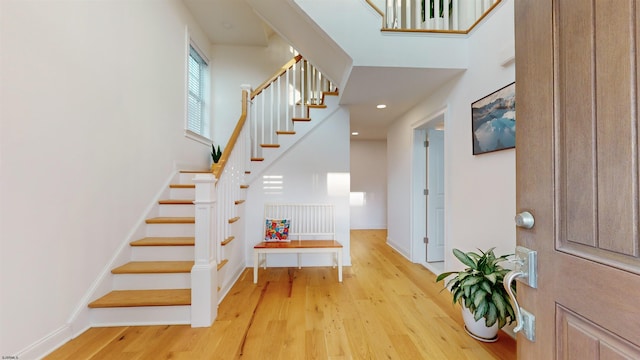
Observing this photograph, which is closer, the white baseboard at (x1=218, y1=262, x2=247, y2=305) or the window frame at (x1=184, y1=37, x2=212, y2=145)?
the white baseboard at (x1=218, y1=262, x2=247, y2=305)

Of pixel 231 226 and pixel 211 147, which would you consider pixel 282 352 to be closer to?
pixel 231 226

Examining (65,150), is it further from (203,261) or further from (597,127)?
(597,127)

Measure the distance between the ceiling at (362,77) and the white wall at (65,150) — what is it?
4.01 feet

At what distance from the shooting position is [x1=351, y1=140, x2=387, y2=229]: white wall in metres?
6.18

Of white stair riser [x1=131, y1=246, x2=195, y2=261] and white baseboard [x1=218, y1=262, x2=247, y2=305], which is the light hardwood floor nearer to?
white baseboard [x1=218, y1=262, x2=247, y2=305]

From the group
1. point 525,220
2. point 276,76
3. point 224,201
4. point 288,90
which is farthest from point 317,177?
point 525,220

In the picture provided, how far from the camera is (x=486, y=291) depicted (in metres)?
1.70

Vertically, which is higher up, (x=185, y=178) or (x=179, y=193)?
(x=185, y=178)

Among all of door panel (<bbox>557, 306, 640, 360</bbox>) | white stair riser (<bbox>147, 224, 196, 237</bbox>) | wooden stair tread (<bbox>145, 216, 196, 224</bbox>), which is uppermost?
door panel (<bbox>557, 306, 640, 360</bbox>)

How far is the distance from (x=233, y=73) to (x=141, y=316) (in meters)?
3.87

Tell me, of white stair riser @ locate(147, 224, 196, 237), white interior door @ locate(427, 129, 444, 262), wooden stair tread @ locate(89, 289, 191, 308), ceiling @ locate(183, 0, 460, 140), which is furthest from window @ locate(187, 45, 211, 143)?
white interior door @ locate(427, 129, 444, 262)

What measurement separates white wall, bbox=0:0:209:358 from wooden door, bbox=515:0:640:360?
2.35 m

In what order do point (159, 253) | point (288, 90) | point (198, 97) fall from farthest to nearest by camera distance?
point (198, 97) < point (288, 90) < point (159, 253)

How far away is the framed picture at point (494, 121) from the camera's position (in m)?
1.85
